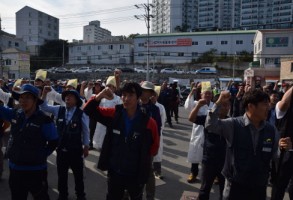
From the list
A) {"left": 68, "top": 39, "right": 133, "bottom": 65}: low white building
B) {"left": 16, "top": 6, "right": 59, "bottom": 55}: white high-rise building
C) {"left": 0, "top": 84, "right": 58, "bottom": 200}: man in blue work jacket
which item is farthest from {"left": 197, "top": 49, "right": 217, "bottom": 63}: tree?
{"left": 0, "top": 84, "right": 58, "bottom": 200}: man in blue work jacket

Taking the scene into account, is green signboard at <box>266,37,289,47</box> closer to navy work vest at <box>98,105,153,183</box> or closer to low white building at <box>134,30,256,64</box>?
low white building at <box>134,30,256,64</box>

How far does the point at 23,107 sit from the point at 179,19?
104m

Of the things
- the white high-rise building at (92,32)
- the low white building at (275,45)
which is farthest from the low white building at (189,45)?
the white high-rise building at (92,32)

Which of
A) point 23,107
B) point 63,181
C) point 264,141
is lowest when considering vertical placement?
point 63,181

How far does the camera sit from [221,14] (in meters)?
106

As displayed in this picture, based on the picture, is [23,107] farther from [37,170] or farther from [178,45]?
[178,45]

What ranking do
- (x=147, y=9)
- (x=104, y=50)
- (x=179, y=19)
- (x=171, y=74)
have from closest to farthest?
1. (x=147, y=9)
2. (x=171, y=74)
3. (x=104, y=50)
4. (x=179, y=19)

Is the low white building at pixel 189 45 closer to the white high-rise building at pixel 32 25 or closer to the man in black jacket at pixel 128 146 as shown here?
the white high-rise building at pixel 32 25

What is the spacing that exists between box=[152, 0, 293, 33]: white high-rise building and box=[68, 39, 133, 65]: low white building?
1187 inches

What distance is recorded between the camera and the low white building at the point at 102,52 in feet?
234

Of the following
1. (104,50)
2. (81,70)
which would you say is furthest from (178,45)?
(81,70)

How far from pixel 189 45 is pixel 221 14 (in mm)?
45224

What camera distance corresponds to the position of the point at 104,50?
239 feet

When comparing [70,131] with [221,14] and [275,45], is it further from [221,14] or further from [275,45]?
[221,14]
